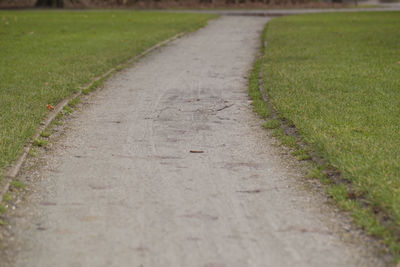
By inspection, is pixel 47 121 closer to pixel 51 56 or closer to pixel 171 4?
pixel 51 56

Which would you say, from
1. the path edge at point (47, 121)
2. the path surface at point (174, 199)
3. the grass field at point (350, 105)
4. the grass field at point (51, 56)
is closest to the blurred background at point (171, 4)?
the grass field at point (51, 56)

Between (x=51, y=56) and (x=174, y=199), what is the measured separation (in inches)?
362

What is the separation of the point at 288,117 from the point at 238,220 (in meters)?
2.99

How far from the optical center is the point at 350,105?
24.8 feet

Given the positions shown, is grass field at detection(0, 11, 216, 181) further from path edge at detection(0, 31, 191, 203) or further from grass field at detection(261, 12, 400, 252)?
grass field at detection(261, 12, 400, 252)

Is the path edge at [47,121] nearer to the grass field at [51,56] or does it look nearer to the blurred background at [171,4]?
the grass field at [51,56]

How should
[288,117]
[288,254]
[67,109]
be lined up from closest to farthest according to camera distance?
1. [288,254]
2. [288,117]
3. [67,109]

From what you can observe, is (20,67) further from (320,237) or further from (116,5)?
(116,5)

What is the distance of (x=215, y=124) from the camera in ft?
23.4

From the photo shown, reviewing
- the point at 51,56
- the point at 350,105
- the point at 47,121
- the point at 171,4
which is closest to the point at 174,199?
the point at 47,121

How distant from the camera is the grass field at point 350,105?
4.57 meters

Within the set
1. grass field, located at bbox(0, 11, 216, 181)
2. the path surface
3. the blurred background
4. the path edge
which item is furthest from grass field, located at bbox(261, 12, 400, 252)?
the blurred background

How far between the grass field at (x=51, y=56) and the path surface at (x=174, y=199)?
653 mm

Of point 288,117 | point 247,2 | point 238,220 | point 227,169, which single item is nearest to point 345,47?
point 288,117
